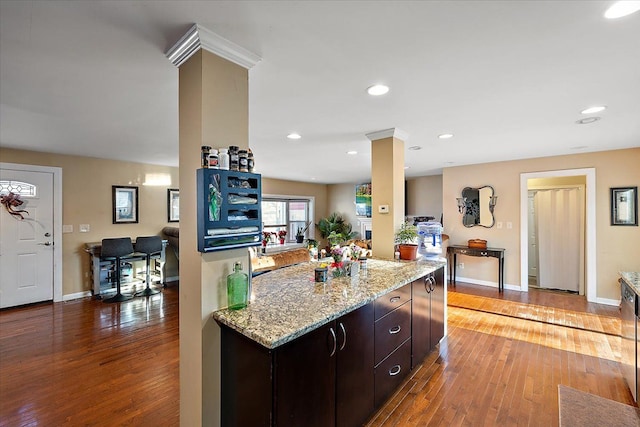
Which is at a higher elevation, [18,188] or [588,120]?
[588,120]

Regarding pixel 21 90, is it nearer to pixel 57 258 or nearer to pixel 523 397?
pixel 57 258

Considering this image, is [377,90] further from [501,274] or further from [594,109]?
[501,274]

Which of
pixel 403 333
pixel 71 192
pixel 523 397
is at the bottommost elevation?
pixel 523 397

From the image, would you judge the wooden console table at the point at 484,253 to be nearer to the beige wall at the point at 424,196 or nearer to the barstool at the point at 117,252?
the beige wall at the point at 424,196

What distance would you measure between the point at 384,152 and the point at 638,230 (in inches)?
159

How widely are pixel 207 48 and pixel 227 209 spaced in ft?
2.80

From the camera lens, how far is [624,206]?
13.4 feet

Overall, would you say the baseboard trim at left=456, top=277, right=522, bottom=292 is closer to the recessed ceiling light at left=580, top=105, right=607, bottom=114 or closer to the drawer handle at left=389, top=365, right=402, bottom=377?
the recessed ceiling light at left=580, top=105, right=607, bottom=114

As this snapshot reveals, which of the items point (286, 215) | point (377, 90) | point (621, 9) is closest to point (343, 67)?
point (377, 90)

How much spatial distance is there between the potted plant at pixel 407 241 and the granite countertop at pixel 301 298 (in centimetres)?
21

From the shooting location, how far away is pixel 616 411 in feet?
4.99

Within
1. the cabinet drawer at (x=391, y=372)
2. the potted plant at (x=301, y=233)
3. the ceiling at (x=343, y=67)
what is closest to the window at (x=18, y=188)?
the ceiling at (x=343, y=67)

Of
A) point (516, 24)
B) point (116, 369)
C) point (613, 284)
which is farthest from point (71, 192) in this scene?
point (613, 284)

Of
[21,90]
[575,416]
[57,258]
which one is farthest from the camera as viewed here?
[57,258]
